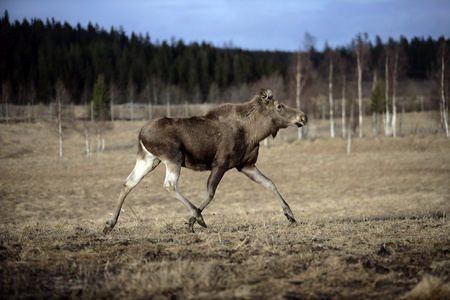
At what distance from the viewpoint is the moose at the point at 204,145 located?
29.1 ft

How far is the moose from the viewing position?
8.88 metres

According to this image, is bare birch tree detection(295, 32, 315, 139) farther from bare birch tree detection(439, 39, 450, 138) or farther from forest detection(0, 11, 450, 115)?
forest detection(0, 11, 450, 115)

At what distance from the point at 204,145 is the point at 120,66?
107969 millimetres

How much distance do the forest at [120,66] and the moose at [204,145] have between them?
72765 mm

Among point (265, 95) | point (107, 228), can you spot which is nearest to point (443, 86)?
point (265, 95)

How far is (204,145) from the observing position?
9203 mm

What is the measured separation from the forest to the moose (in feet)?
239

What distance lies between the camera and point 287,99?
59.8m

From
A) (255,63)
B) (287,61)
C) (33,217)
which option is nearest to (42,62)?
(255,63)

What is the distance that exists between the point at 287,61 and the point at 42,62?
105 metres

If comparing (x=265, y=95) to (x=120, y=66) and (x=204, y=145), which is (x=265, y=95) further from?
(x=120, y=66)

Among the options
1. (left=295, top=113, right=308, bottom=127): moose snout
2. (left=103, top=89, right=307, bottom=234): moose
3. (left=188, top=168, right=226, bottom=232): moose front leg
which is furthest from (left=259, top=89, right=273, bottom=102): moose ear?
(left=188, top=168, right=226, bottom=232): moose front leg

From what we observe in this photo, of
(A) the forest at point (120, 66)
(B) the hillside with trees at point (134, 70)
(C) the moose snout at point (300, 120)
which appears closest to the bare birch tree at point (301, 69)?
(B) the hillside with trees at point (134, 70)

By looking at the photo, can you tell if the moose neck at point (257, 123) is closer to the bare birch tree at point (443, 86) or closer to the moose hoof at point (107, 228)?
the moose hoof at point (107, 228)
